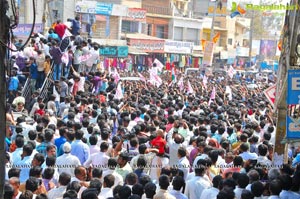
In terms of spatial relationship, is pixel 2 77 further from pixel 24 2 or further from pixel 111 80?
pixel 24 2

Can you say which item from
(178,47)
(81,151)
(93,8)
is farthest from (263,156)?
(178,47)

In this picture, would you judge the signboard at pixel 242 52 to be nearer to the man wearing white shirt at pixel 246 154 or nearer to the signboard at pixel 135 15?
the signboard at pixel 135 15

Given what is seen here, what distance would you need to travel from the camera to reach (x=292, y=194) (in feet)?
23.2

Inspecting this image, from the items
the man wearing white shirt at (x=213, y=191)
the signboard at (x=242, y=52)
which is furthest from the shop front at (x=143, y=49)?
the man wearing white shirt at (x=213, y=191)

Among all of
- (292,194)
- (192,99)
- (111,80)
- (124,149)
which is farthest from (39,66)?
(292,194)

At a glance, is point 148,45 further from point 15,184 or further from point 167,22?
point 15,184

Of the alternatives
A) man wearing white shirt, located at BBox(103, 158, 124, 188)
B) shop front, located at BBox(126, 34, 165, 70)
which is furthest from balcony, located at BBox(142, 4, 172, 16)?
man wearing white shirt, located at BBox(103, 158, 124, 188)

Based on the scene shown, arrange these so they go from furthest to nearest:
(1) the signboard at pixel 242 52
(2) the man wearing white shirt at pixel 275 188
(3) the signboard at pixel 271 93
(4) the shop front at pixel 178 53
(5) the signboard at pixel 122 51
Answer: (1) the signboard at pixel 242 52
(4) the shop front at pixel 178 53
(5) the signboard at pixel 122 51
(3) the signboard at pixel 271 93
(2) the man wearing white shirt at pixel 275 188

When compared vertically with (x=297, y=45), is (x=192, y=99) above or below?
below

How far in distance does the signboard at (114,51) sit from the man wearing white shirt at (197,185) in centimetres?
2803

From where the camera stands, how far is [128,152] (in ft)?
30.5

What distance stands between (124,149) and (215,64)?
46.5 metres

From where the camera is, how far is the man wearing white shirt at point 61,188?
23.4 ft

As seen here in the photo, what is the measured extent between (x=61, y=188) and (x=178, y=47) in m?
38.9
